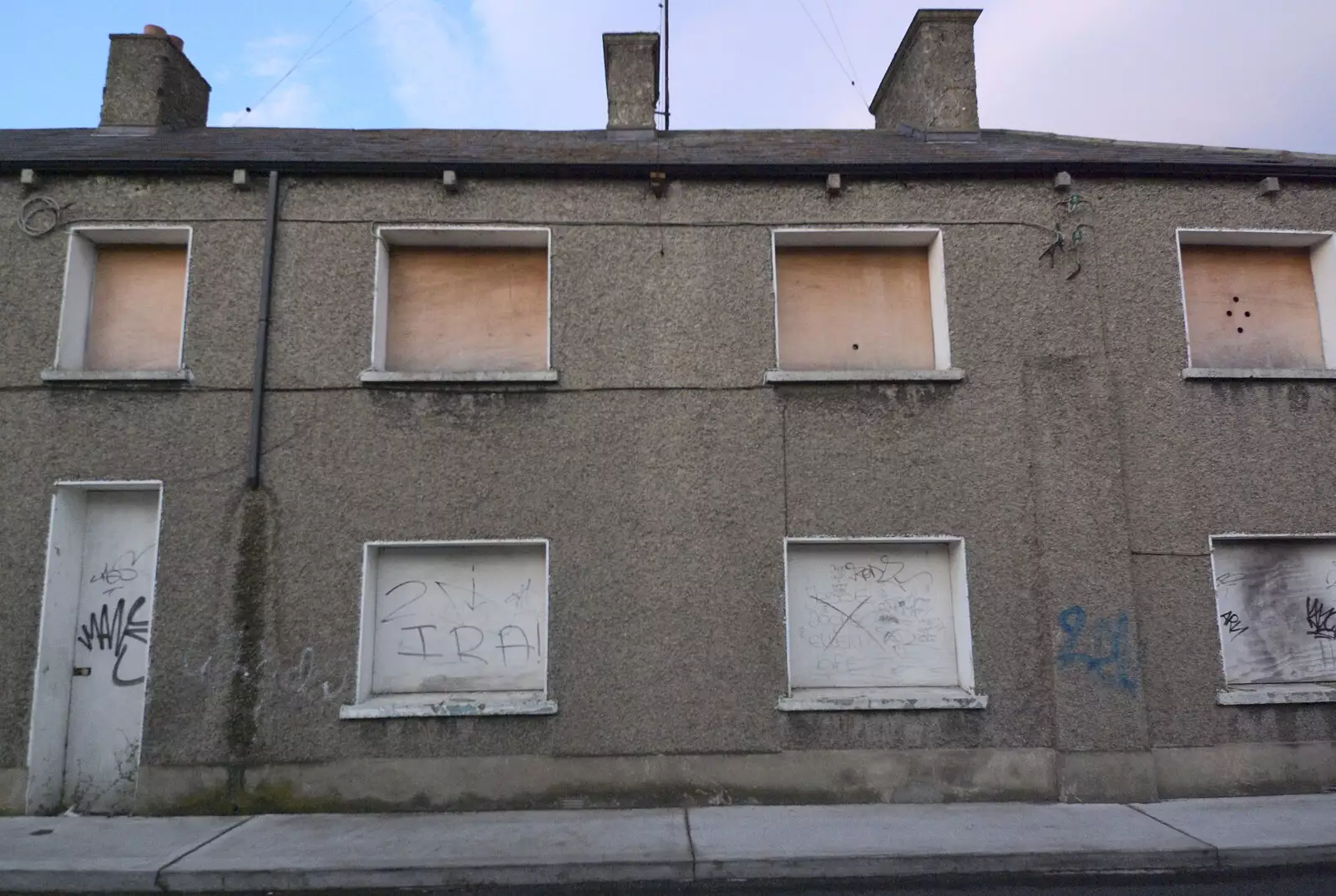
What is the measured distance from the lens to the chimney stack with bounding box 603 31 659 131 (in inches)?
369

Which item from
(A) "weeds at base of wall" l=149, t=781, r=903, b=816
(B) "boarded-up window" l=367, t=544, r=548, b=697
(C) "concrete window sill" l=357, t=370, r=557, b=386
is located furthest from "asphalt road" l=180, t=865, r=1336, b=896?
(C) "concrete window sill" l=357, t=370, r=557, b=386

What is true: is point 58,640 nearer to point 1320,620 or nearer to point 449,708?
point 449,708

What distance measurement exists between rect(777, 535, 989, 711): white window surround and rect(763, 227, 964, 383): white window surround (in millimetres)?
1371

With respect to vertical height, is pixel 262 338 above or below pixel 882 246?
below

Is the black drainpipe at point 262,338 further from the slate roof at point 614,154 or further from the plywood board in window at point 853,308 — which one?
the plywood board in window at point 853,308

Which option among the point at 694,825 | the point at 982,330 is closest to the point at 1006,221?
the point at 982,330

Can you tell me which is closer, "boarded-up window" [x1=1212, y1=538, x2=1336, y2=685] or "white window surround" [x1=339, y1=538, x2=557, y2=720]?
"white window surround" [x1=339, y1=538, x2=557, y2=720]

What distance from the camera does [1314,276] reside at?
7.87 m

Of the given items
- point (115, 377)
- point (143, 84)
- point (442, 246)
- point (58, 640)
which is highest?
point (143, 84)

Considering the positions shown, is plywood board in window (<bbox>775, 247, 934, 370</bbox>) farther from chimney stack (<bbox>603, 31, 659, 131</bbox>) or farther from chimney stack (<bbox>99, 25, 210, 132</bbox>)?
chimney stack (<bbox>99, 25, 210, 132</bbox>)

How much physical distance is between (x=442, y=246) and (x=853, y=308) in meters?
3.83

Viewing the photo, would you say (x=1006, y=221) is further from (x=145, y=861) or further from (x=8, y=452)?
(x=8, y=452)

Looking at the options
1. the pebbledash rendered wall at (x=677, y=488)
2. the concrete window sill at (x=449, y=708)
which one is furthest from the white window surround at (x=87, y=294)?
the concrete window sill at (x=449, y=708)

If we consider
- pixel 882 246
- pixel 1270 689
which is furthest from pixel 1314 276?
pixel 882 246
